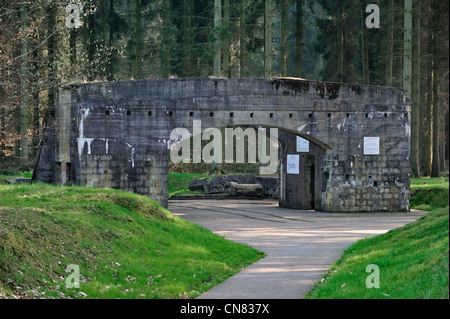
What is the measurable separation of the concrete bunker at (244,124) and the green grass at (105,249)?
21.0ft

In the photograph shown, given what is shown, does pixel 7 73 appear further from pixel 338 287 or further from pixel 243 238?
pixel 243 238

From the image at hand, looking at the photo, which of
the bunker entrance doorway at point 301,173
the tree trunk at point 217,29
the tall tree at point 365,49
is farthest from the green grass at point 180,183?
the tall tree at point 365,49

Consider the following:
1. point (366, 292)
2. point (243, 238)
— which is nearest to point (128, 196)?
point (243, 238)

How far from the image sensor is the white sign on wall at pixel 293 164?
30.8 metres

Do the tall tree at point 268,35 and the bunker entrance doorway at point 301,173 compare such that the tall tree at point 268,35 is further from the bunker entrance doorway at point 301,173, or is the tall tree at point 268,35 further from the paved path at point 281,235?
the paved path at point 281,235

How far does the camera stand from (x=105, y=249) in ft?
43.4

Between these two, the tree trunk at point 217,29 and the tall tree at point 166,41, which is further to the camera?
the tall tree at point 166,41

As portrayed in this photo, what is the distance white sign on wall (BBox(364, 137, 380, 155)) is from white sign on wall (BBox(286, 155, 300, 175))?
367 cm

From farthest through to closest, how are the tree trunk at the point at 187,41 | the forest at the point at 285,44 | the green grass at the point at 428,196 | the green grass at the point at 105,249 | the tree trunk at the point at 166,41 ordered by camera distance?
the tree trunk at the point at 187,41, the tree trunk at the point at 166,41, the forest at the point at 285,44, the green grass at the point at 428,196, the green grass at the point at 105,249

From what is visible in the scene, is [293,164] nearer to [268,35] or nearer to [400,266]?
[268,35]

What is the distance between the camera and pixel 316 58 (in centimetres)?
6662

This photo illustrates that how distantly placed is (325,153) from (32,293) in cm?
1992

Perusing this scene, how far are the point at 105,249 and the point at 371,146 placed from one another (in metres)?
17.5

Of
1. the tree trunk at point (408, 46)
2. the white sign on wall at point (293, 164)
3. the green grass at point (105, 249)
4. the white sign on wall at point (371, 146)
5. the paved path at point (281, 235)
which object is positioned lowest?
the paved path at point (281, 235)
